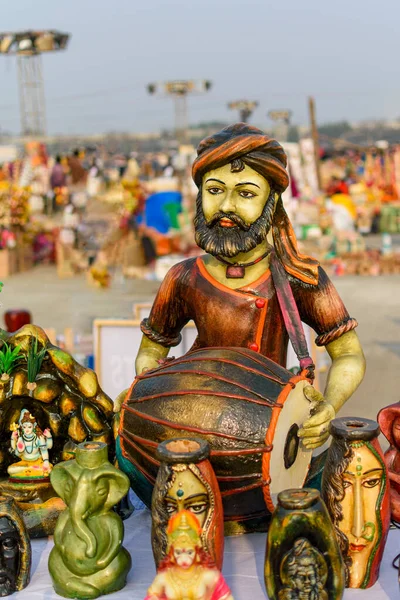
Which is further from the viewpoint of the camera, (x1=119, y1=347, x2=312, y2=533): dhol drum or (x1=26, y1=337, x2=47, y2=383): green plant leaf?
(x1=26, y1=337, x2=47, y2=383): green plant leaf

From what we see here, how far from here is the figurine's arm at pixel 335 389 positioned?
269 centimetres

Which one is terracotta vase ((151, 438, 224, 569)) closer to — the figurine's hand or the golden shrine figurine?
the golden shrine figurine

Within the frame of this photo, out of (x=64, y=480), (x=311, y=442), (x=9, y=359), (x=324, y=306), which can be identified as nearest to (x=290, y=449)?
(x=311, y=442)

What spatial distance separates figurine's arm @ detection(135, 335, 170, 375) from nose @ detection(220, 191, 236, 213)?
2.11 ft

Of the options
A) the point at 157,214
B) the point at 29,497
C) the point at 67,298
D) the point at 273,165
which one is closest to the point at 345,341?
the point at 273,165

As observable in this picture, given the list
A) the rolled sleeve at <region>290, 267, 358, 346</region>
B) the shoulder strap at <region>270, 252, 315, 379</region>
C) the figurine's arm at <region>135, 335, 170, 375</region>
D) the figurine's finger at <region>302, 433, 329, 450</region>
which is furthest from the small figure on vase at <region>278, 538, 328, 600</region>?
the figurine's arm at <region>135, 335, 170, 375</region>

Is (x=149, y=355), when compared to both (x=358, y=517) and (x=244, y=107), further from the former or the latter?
(x=244, y=107)

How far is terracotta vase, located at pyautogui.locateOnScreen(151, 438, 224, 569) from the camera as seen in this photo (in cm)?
227

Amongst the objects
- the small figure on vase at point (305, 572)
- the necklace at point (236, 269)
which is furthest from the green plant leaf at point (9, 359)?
the small figure on vase at point (305, 572)

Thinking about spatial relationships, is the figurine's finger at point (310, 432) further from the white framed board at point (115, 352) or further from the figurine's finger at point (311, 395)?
the white framed board at point (115, 352)

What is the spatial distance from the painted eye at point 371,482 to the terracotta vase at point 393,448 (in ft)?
1.41

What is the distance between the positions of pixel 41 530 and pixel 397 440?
1270 mm

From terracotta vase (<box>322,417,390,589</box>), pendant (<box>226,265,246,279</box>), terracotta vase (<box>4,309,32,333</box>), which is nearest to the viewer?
terracotta vase (<box>322,417,390,589</box>)

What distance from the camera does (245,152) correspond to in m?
2.85
